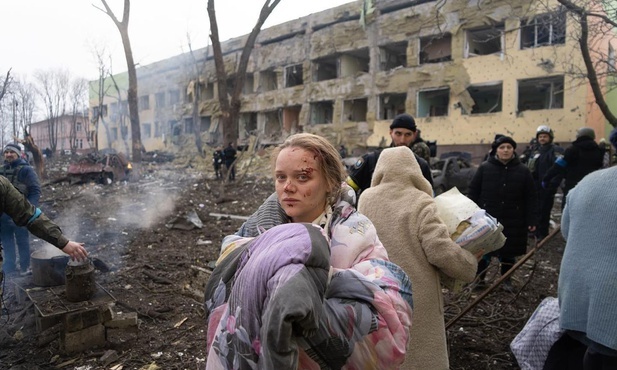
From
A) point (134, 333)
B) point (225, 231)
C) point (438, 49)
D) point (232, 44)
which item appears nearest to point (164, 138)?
point (232, 44)

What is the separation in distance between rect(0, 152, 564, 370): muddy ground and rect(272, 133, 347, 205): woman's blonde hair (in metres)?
2.36

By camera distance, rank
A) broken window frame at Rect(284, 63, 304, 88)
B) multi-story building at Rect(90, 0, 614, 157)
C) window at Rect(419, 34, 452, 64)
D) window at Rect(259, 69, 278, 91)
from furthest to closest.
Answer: window at Rect(259, 69, 278, 91) → broken window frame at Rect(284, 63, 304, 88) → window at Rect(419, 34, 452, 64) → multi-story building at Rect(90, 0, 614, 157)

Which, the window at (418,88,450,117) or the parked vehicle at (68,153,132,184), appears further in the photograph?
the window at (418,88,450,117)

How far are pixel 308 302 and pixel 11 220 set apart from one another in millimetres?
5796

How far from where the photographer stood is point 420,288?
2119mm

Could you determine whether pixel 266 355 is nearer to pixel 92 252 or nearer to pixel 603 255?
pixel 603 255

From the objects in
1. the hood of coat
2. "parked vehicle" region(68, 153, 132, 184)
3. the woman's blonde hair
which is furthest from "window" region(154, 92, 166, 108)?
the woman's blonde hair

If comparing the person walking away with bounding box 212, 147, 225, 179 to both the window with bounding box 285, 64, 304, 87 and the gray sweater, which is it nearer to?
the gray sweater

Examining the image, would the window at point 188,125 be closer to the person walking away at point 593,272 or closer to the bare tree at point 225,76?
the bare tree at point 225,76

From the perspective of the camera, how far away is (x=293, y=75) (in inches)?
1189

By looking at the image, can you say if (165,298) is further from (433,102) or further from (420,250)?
(433,102)

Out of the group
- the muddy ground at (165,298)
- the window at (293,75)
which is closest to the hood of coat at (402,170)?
the muddy ground at (165,298)

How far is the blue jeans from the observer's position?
16.5 feet

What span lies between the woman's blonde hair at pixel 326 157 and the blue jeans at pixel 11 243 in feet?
17.3
